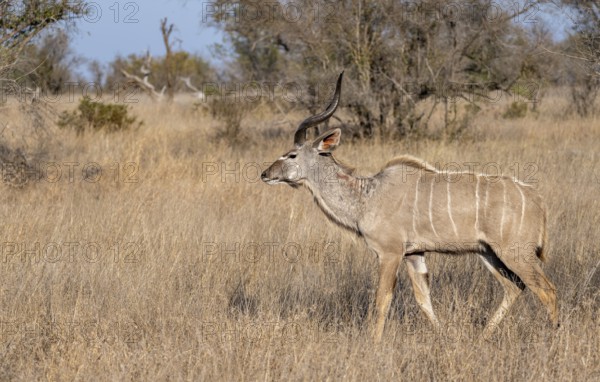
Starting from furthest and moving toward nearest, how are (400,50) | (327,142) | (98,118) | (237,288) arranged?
1. (98,118)
2. (400,50)
3. (237,288)
4. (327,142)

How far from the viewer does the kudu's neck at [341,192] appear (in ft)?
16.3

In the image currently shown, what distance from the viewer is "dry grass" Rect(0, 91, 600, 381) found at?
3789 millimetres

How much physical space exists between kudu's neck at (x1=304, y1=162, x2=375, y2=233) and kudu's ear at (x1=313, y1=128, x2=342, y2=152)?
0.13 meters

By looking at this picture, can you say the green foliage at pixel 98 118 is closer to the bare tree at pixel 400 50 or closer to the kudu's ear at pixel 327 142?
the bare tree at pixel 400 50

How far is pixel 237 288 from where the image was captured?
5352mm

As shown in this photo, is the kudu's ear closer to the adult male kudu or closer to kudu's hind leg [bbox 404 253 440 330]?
the adult male kudu

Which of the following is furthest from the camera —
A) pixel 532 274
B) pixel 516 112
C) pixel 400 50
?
pixel 516 112

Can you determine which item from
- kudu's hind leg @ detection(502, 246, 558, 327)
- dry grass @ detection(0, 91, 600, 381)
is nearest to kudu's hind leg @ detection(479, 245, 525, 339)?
dry grass @ detection(0, 91, 600, 381)

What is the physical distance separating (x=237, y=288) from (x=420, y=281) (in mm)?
1356

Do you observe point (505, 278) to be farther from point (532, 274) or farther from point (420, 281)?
point (420, 281)

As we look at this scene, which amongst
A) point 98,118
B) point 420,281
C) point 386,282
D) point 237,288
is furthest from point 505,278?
point 98,118

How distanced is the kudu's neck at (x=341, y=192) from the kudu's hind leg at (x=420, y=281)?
440 mm

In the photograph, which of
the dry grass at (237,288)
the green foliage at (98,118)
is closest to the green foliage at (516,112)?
the dry grass at (237,288)

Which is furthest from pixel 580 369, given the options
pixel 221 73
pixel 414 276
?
pixel 221 73
